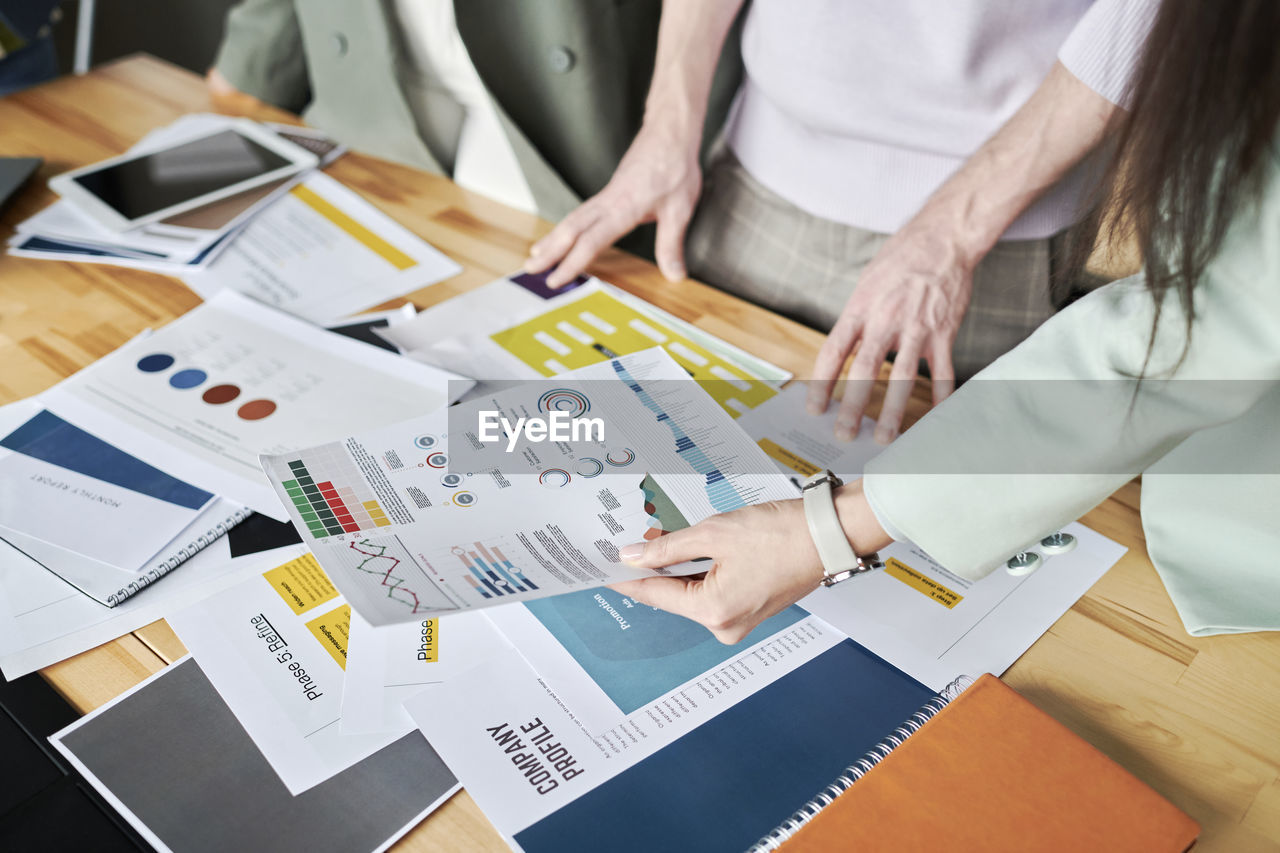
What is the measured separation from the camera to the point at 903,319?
921 mm

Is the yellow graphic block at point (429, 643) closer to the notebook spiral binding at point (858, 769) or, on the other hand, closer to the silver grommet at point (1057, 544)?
the notebook spiral binding at point (858, 769)

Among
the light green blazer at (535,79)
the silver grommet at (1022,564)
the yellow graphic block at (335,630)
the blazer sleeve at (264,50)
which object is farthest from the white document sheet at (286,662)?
the blazer sleeve at (264,50)

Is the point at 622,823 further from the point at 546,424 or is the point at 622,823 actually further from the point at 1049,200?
the point at 1049,200

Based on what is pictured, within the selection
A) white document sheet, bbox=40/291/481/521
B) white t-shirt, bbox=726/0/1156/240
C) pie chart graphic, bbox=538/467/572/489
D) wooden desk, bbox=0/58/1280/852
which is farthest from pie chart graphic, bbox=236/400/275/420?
white t-shirt, bbox=726/0/1156/240

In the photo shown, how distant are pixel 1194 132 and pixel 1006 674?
392 millimetres

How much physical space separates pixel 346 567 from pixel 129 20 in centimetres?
360

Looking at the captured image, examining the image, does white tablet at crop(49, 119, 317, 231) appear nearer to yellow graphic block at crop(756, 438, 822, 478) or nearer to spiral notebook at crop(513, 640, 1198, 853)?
yellow graphic block at crop(756, 438, 822, 478)

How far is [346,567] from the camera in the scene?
2.02 feet

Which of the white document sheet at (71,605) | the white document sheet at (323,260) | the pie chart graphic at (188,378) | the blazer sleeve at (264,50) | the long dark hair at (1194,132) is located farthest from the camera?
the blazer sleeve at (264,50)

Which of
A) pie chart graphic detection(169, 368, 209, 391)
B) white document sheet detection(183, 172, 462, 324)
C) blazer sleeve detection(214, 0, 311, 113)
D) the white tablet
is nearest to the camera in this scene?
pie chart graphic detection(169, 368, 209, 391)

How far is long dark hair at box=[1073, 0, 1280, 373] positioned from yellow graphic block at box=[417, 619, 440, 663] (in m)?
0.53

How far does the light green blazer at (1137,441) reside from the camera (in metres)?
0.55

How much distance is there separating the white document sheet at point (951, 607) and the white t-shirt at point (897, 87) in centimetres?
37

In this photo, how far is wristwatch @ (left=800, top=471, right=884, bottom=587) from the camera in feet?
2.16
